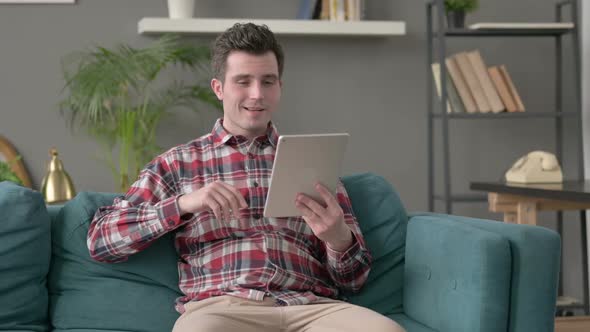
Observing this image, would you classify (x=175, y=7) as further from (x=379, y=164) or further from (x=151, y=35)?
(x=379, y=164)

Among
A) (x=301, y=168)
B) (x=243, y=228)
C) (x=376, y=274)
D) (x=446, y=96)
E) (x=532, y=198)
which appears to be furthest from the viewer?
(x=446, y=96)

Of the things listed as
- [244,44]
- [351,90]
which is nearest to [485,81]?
[351,90]

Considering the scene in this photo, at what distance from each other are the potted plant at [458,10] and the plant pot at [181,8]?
113 centimetres

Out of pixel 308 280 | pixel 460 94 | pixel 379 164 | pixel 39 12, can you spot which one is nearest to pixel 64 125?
pixel 39 12

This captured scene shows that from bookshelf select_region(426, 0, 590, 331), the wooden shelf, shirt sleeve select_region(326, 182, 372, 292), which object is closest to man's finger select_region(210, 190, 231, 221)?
shirt sleeve select_region(326, 182, 372, 292)

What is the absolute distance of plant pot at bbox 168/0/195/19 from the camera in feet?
12.5

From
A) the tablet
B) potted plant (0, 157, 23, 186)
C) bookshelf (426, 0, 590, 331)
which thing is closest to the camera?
the tablet

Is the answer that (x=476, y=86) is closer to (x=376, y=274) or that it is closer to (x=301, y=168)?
(x=376, y=274)

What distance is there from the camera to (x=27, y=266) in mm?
2158

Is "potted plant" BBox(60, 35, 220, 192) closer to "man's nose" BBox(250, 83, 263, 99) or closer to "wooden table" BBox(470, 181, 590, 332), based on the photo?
"wooden table" BBox(470, 181, 590, 332)

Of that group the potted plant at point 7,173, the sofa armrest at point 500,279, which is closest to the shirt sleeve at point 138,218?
the sofa armrest at point 500,279

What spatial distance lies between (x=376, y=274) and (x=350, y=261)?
8.1 inches

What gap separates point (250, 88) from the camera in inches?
85.6

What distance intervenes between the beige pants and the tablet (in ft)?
0.73
